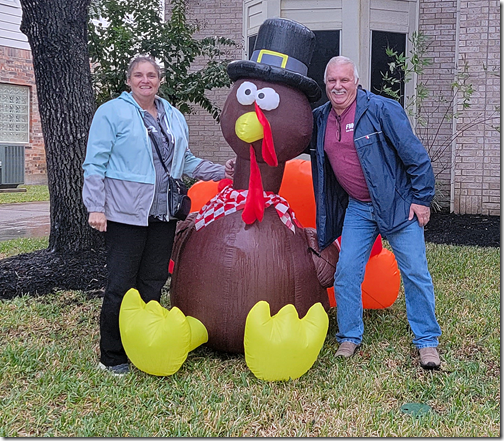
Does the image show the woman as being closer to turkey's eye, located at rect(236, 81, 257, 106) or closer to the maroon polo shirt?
turkey's eye, located at rect(236, 81, 257, 106)

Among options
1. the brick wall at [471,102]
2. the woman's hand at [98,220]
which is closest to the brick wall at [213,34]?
the brick wall at [471,102]

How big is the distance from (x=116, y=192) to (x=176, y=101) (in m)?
5.45

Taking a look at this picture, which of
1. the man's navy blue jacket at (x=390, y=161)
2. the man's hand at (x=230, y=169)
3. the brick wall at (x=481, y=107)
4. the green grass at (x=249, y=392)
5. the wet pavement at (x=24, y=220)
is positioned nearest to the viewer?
the green grass at (x=249, y=392)

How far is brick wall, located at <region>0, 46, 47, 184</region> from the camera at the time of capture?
1527 cm

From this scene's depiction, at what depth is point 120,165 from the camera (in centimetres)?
304

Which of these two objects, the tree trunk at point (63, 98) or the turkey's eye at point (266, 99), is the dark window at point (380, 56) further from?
the turkey's eye at point (266, 99)

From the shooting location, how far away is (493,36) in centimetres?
884

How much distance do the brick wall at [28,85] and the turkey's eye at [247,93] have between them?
1397 cm

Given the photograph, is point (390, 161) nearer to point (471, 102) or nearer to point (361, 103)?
point (361, 103)

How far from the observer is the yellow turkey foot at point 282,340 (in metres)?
2.89

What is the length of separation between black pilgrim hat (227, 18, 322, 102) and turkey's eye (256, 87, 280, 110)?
93 mm

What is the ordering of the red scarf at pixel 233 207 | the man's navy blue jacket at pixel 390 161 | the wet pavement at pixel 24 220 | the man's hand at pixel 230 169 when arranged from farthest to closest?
the wet pavement at pixel 24 220 < the man's hand at pixel 230 169 < the red scarf at pixel 233 207 < the man's navy blue jacket at pixel 390 161

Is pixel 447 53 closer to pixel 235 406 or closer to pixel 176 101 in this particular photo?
pixel 176 101

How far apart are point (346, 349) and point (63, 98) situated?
381cm
